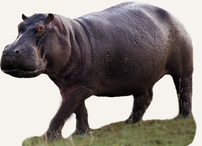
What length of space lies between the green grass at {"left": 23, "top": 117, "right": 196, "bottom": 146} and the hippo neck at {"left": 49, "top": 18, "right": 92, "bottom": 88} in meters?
0.68

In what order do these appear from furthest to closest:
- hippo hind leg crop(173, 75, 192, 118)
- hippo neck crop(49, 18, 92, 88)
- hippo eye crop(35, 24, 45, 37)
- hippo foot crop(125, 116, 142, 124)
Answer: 1. hippo hind leg crop(173, 75, 192, 118)
2. hippo foot crop(125, 116, 142, 124)
3. hippo neck crop(49, 18, 92, 88)
4. hippo eye crop(35, 24, 45, 37)

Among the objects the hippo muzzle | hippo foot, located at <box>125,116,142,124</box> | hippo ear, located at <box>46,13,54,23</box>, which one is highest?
hippo ear, located at <box>46,13,54,23</box>

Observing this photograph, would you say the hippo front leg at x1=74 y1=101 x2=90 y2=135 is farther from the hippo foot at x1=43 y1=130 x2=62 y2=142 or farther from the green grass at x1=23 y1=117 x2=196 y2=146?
the hippo foot at x1=43 y1=130 x2=62 y2=142

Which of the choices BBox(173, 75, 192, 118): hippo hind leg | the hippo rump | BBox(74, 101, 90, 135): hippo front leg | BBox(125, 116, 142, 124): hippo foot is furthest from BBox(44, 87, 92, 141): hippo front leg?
BBox(173, 75, 192, 118): hippo hind leg

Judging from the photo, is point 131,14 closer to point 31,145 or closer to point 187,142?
point 187,142

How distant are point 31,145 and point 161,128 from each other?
1740 mm

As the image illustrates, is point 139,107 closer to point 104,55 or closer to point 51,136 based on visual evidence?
A: point 104,55

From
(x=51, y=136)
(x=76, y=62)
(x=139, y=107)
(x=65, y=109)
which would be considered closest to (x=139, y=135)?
(x=139, y=107)

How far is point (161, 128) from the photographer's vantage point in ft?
18.4

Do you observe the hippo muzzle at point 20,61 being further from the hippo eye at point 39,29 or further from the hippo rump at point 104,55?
the hippo eye at point 39,29

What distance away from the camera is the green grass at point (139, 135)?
496cm

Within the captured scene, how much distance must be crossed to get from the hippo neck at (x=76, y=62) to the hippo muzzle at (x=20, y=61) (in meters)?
0.50

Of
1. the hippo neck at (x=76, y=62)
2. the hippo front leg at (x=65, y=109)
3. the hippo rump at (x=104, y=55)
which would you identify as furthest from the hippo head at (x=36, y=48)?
the hippo front leg at (x=65, y=109)

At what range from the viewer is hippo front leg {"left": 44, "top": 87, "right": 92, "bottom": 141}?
495cm
